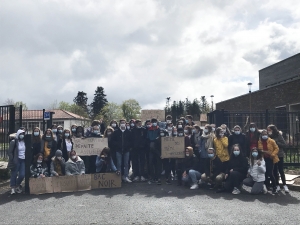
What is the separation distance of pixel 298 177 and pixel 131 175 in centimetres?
539

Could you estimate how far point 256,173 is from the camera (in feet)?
28.1

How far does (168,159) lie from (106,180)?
83.8 inches

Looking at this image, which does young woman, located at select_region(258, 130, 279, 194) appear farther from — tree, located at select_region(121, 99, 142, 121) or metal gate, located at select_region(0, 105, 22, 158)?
tree, located at select_region(121, 99, 142, 121)

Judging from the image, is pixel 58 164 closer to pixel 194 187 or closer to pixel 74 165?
pixel 74 165

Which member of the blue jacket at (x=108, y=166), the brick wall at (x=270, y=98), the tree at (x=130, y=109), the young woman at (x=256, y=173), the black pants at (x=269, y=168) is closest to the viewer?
the young woman at (x=256, y=173)

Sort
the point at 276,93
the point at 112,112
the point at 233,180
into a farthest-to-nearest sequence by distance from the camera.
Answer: the point at 112,112
the point at 276,93
the point at 233,180

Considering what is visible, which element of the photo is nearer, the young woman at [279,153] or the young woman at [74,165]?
the young woman at [279,153]

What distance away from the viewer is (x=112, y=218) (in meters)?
6.42

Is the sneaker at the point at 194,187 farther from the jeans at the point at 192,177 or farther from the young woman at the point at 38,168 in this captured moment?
the young woman at the point at 38,168

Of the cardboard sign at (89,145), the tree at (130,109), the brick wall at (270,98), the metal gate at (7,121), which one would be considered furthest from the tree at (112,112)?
the cardboard sign at (89,145)

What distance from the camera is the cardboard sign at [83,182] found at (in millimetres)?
9001

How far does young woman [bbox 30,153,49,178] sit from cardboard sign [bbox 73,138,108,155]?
111cm

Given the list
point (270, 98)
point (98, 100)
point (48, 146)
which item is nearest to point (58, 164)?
point (48, 146)

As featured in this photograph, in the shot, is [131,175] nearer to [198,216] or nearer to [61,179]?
[61,179]
